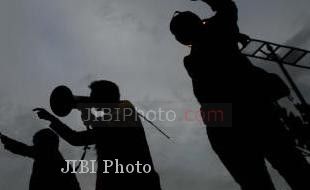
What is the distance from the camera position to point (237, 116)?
9.57 feet

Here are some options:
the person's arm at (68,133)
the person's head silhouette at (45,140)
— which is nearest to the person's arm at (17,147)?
the person's head silhouette at (45,140)

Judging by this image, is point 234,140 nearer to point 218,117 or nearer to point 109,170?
point 218,117

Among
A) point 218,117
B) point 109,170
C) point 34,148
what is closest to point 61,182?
point 34,148

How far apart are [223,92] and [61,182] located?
186 inches

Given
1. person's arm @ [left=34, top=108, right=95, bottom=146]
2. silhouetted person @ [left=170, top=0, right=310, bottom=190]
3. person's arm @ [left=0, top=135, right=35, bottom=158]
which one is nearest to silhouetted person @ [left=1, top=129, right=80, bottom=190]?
person's arm @ [left=0, top=135, right=35, bottom=158]

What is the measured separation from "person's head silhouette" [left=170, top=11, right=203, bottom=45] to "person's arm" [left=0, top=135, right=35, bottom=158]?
14.6 feet

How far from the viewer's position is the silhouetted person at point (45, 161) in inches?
259

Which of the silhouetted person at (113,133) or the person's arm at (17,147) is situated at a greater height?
the person's arm at (17,147)

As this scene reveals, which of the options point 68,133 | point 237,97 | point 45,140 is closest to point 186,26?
point 237,97

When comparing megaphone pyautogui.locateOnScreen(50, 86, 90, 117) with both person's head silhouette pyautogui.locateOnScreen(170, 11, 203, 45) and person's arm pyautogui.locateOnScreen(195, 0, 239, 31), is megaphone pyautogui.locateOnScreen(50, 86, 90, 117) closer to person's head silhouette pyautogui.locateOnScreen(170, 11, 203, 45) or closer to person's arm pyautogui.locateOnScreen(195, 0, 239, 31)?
person's head silhouette pyautogui.locateOnScreen(170, 11, 203, 45)

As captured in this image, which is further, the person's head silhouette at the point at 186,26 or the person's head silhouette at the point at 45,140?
the person's head silhouette at the point at 45,140

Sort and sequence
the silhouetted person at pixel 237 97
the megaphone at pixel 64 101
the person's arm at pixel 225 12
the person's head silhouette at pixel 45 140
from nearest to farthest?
the silhouetted person at pixel 237 97, the person's arm at pixel 225 12, the megaphone at pixel 64 101, the person's head silhouette at pixel 45 140

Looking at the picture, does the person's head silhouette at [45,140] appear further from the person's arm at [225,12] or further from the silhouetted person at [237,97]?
the person's arm at [225,12]

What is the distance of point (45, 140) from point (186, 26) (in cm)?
447
